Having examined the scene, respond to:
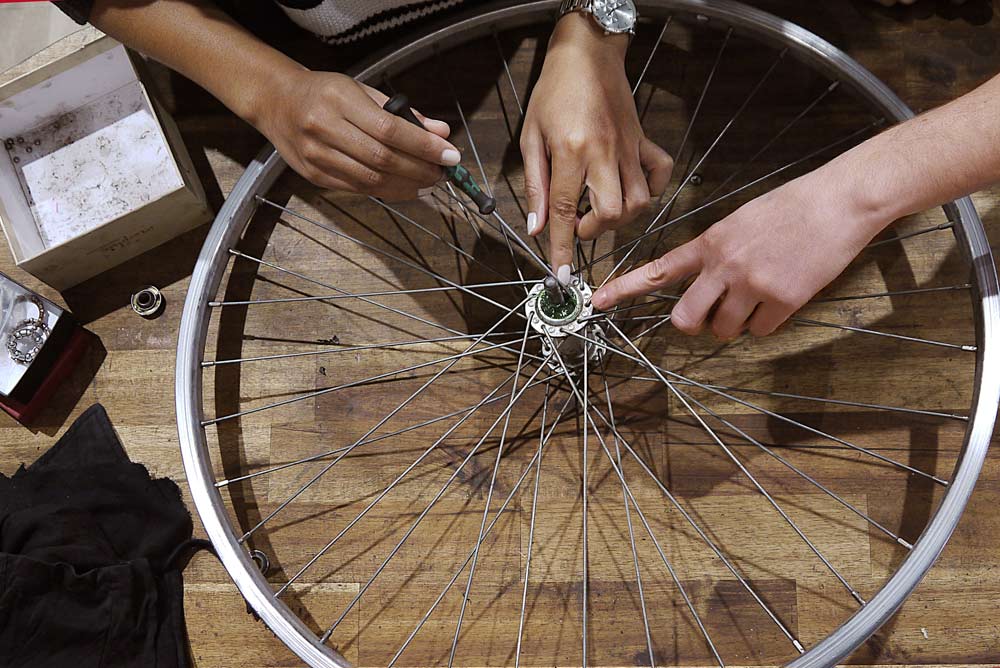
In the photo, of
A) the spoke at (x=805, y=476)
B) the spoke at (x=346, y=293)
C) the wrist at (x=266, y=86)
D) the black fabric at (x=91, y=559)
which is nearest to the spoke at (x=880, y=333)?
the spoke at (x=805, y=476)

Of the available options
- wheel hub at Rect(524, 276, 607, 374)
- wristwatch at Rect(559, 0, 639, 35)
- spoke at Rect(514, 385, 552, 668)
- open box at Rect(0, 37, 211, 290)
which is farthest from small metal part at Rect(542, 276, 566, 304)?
open box at Rect(0, 37, 211, 290)

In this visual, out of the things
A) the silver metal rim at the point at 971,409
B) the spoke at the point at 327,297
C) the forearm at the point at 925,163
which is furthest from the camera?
the spoke at the point at 327,297

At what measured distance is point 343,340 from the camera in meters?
0.83

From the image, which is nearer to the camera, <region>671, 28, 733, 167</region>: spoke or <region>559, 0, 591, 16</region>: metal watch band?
<region>559, 0, 591, 16</region>: metal watch band

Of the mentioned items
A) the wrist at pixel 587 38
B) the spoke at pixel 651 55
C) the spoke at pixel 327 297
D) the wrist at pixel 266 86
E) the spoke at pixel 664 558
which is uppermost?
the spoke at pixel 651 55

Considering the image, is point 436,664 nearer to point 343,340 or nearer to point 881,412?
point 343,340

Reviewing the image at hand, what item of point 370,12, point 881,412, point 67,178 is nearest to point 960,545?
point 881,412

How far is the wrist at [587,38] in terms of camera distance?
26.5 inches

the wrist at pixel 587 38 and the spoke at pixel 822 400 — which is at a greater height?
the wrist at pixel 587 38

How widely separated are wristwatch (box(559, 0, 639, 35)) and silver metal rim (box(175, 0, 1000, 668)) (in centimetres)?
11

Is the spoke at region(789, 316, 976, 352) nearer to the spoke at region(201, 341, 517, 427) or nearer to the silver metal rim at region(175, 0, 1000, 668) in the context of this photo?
the silver metal rim at region(175, 0, 1000, 668)

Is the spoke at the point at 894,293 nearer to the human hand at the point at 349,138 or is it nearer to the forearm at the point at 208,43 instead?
the human hand at the point at 349,138

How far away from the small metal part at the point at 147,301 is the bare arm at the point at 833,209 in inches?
19.7

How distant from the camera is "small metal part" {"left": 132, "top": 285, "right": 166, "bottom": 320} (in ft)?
2.75
